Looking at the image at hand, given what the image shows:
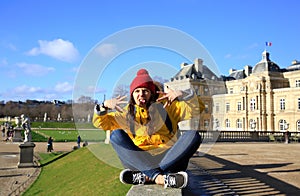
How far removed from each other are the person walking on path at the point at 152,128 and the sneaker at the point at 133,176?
0.13 feet

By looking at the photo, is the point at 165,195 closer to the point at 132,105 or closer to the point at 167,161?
the point at 167,161

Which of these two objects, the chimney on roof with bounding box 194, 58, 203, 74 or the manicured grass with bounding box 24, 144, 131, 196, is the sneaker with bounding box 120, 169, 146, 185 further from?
the manicured grass with bounding box 24, 144, 131, 196

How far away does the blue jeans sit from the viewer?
4215mm

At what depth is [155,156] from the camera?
4391 millimetres

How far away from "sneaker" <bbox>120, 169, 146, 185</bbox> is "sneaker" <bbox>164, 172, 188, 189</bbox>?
36cm

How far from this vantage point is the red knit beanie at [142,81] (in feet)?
14.1

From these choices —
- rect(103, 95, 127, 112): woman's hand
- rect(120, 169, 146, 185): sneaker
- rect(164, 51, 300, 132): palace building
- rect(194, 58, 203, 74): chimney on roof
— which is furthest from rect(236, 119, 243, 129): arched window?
rect(103, 95, 127, 112): woman's hand

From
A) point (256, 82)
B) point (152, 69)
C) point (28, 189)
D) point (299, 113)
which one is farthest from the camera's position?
point (256, 82)

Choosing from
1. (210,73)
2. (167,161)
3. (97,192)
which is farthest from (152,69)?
(97,192)

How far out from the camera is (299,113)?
5472 cm

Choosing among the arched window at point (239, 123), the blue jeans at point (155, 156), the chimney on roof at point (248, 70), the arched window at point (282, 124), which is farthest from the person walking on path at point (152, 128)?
the chimney on roof at point (248, 70)

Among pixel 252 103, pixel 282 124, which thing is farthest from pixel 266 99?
pixel 282 124

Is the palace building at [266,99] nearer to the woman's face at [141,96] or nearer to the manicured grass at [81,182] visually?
Answer: the manicured grass at [81,182]

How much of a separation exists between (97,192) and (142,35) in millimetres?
6368
